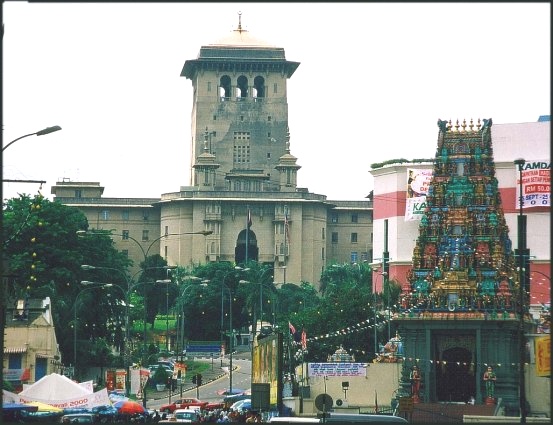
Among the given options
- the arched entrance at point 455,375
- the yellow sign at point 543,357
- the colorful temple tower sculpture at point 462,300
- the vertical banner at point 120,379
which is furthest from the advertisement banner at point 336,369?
the yellow sign at point 543,357

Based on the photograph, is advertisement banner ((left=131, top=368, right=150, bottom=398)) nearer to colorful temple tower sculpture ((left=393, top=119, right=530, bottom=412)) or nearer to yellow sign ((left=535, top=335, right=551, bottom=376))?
colorful temple tower sculpture ((left=393, top=119, right=530, bottom=412))

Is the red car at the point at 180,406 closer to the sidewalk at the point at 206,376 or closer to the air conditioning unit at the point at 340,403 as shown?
the air conditioning unit at the point at 340,403

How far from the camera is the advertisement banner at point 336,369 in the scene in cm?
7644

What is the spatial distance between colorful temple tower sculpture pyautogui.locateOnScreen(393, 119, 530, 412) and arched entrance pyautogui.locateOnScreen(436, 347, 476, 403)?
45 millimetres

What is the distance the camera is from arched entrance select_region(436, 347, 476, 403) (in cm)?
7344

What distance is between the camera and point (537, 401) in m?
68.5

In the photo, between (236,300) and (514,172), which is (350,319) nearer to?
(514,172)

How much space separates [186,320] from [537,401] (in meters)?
103

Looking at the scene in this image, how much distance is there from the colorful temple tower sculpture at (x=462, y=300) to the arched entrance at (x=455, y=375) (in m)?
0.04

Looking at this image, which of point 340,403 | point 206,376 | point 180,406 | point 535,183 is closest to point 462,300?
point 340,403

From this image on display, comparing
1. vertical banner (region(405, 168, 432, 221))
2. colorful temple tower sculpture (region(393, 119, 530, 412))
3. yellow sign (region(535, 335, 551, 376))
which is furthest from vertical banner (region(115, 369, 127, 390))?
vertical banner (region(405, 168, 432, 221))

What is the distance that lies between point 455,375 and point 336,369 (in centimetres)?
616

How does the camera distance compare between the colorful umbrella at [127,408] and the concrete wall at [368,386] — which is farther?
the concrete wall at [368,386]

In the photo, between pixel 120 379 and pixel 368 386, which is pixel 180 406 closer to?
pixel 120 379
